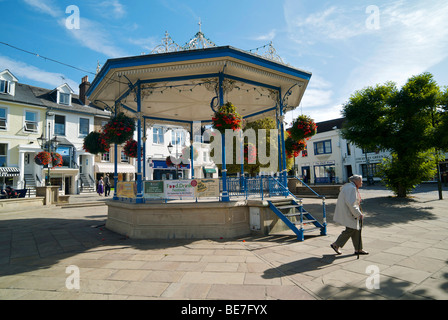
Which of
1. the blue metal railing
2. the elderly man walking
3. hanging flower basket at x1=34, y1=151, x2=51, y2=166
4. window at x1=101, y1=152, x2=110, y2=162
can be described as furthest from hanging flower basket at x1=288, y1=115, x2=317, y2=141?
window at x1=101, y1=152, x2=110, y2=162

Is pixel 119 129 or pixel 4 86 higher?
pixel 4 86

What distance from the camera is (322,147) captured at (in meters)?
39.6

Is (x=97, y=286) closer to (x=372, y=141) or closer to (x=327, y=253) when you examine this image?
(x=327, y=253)

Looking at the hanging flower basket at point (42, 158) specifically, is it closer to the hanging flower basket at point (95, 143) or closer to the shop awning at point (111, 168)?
the hanging flower basket at point (95, 143)

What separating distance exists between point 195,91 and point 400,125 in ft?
39.1

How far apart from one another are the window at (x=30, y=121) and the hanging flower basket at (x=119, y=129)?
68.9 ft

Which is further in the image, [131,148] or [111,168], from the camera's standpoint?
[111,168]

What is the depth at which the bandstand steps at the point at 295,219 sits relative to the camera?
684 centimetres

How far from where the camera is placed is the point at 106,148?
9938 millimetres

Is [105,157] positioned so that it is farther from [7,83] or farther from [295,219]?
[295,219]

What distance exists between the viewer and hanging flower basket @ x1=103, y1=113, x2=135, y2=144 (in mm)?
8359

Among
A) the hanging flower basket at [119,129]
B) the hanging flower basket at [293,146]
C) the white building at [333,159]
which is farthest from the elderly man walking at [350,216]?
the white building at [333,159]

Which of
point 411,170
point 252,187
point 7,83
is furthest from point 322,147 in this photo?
point 7,83
